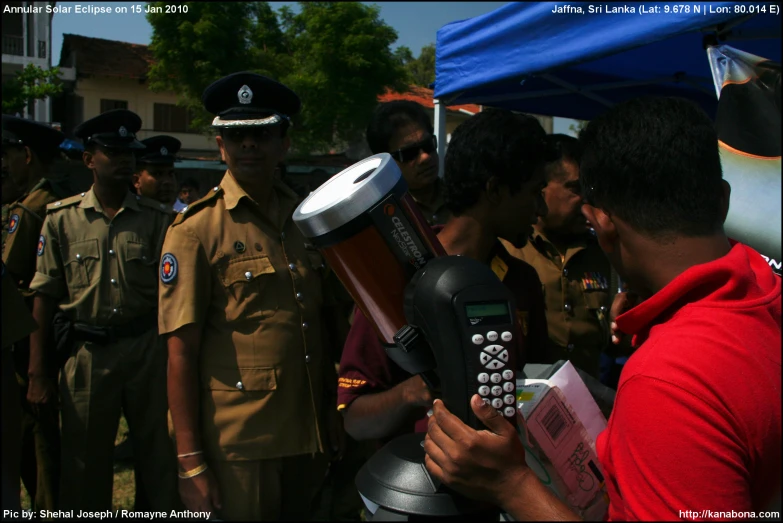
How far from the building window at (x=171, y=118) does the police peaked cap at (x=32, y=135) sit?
20984mm

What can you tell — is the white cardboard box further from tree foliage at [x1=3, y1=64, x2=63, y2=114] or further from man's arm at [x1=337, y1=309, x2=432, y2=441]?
tree foliage at [x1=3, y1=64, x2=63, y2=114]

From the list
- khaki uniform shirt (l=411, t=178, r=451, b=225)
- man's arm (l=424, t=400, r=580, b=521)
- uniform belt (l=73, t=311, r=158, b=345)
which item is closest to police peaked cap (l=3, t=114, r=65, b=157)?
uniform belt (l=73, t=311, r=158, b=345)

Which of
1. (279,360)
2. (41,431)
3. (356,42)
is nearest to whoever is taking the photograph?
(279,360)

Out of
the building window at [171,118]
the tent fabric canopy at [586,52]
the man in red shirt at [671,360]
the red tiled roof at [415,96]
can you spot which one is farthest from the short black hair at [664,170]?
the building window at [171,118]

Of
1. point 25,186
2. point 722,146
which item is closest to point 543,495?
point 722,146

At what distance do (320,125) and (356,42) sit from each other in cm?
314

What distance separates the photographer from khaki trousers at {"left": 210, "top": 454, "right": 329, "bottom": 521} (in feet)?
7.40

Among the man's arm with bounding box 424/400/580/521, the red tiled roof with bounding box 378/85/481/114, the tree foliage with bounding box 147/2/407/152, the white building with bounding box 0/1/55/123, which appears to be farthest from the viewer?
the red tiled roof with bounding box 378/85/481/114

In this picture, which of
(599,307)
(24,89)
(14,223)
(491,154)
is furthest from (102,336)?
(24,89)

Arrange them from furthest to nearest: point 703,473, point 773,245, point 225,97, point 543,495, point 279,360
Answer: point 225,97 < point 279,360 < point 773,245 < point 543,495 < point 703,473

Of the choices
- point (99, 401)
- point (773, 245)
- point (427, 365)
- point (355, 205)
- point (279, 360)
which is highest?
point (355, 205)

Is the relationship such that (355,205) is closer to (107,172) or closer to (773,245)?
(773,245)

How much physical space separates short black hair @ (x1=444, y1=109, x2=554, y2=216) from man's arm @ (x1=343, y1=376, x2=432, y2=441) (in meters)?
0.69

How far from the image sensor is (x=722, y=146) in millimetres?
2137
